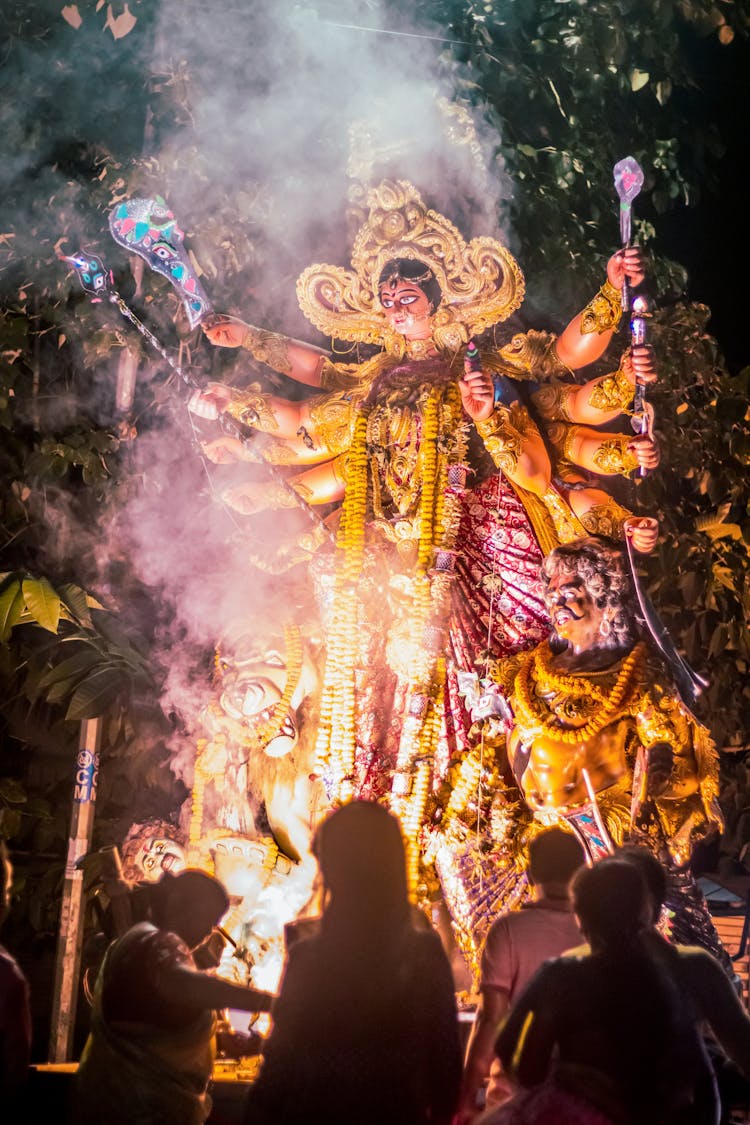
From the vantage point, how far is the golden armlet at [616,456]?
5.31 metres

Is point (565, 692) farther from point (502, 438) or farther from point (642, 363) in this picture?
point (642, 363)

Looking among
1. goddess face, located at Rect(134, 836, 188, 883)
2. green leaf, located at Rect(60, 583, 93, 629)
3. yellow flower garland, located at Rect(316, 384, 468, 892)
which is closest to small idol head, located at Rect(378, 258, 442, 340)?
yellow flower garland, located at Rect(316, 384, 468, 892)

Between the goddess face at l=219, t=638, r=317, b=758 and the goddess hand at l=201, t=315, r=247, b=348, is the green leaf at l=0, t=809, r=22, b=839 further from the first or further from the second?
the goddess hand at l=201, t=315, r=247, b=348

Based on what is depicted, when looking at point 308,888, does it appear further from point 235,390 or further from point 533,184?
point 533,184

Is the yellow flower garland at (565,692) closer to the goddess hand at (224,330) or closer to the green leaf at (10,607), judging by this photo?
the goddess hand at (224,330)

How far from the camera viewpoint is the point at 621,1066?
309 cm

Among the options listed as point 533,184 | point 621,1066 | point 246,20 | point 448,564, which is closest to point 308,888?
point 448,564

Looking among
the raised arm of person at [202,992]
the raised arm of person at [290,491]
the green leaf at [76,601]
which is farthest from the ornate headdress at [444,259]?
the raised arm of person at [202,992]

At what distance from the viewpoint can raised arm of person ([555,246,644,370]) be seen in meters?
5.20

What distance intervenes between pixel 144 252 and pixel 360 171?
1.10m

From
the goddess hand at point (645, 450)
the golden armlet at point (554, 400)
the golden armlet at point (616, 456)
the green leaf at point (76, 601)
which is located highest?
the golden armlet at point (554, 400)

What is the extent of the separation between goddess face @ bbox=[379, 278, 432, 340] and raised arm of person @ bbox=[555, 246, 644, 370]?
2.08ft

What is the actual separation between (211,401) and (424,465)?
3.50ft

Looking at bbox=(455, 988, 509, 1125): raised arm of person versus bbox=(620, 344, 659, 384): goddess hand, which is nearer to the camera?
bbox=(455, 988, 509, 1125): raised arm of person
